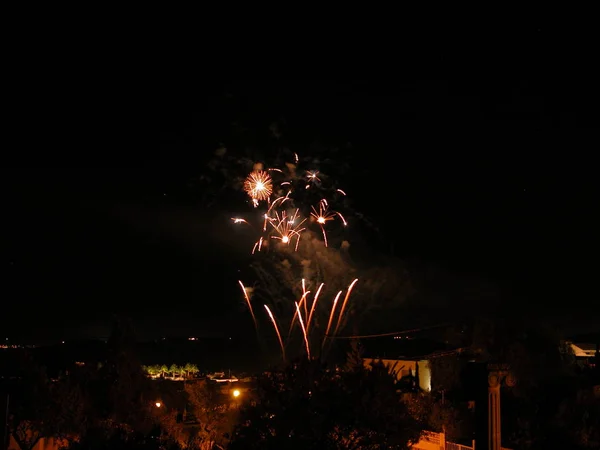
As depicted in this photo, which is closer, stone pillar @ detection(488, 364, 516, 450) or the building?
stone pillar @ detection(488, 364, 516, 450)

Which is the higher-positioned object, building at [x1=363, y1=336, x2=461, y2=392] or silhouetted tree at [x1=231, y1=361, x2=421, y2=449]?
building at [x1=363, y1=336, x2=461, y2=392]

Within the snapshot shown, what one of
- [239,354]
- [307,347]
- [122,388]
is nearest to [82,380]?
[122,388]

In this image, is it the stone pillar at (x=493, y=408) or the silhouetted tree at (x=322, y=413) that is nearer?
the stone pillar at (x=493, y=408)

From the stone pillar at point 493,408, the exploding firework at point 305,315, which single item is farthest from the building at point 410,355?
the stone pillar at point 493,408

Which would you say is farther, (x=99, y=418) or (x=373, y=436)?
(x=99, y=418)

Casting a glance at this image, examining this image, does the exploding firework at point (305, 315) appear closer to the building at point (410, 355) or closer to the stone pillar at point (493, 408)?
the building at point (410, 355)

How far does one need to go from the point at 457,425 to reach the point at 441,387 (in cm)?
494

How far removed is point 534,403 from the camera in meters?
21.4

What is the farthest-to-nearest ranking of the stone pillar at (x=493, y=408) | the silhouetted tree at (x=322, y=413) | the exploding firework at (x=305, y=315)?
1. the exploding firework at (x=305, y=315)
2. the silhouetted tree at (x=322, y=413)
3. the stone pillar at (x=493, y=408)

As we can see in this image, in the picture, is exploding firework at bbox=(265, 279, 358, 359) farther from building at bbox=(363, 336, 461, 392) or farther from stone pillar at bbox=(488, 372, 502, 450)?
stone pillar at bbox=(488, 372, 502, 450)

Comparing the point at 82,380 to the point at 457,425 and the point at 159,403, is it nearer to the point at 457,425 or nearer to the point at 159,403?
the point at 159,403

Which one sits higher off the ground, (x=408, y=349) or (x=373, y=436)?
(x=408, y=349)

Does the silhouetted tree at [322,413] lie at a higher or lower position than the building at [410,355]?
lower

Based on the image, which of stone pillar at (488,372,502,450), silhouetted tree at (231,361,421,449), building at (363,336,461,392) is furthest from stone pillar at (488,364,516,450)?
building at (363,336,461,392)
